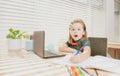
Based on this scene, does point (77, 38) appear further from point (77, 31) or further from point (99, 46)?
point (99, 46)

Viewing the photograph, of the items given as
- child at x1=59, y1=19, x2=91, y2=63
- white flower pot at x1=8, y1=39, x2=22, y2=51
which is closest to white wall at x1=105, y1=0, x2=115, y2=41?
child at x1=59, y1=19, x2=91, y2=63

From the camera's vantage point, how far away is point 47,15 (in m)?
1.69

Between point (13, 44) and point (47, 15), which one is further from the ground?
point (47, 15)

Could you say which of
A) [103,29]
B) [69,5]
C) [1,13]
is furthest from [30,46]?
[103,29]

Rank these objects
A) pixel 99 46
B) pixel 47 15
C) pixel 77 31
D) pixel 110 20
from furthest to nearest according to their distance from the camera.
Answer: pixel 110 20
pixel 47 15
pixel 99 46
pixel 77 31

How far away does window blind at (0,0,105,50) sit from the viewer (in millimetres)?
1373

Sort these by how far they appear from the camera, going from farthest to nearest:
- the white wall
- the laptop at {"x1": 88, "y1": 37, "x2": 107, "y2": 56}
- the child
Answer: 1. the white wall
2. the laptop at {"x1": 88, "y1": 37, "x2": 107, "y2": 56}
3. the child

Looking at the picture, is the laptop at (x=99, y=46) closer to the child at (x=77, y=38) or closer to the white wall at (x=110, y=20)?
the child at (x=77, y=38)

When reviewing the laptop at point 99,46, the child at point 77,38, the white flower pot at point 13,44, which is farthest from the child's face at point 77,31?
the white flower pot at point 13,44

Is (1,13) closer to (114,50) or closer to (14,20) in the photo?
(14,20)

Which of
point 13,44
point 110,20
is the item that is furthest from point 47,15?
point 110,20

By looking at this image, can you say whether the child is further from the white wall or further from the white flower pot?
the white wall

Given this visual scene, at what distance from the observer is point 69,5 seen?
197 cm

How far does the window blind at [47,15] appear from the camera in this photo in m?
1.37
